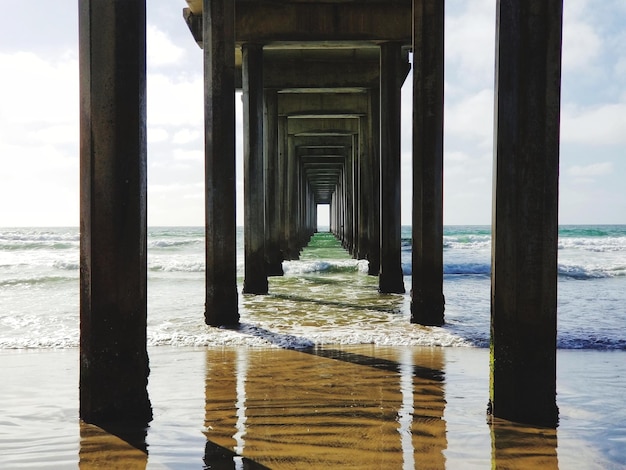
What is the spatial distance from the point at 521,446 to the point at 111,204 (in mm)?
2105

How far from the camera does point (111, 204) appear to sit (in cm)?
278

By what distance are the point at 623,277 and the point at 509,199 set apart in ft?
41.2

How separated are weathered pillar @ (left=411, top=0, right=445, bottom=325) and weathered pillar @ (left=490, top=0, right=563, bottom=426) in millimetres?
3082

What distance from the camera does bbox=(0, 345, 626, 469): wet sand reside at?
2.45 meters

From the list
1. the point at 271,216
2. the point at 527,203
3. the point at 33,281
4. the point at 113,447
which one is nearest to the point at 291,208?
the point at 271,216

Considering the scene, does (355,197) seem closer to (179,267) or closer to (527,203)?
(179,267)

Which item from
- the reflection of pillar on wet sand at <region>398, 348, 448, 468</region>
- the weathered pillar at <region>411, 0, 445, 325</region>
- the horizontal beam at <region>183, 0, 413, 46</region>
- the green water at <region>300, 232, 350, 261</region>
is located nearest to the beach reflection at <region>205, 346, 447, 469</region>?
the reflection of pillar on wet sand at <region>398, 348, 448, 468</region>

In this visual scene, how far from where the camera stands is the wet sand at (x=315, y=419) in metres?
Answer: 2.45

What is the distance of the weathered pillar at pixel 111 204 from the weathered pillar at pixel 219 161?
121 inches

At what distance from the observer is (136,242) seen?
2836 mm

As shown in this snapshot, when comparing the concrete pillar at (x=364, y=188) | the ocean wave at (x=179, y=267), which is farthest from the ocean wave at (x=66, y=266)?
the concrete pillar at (x=364, y=188)

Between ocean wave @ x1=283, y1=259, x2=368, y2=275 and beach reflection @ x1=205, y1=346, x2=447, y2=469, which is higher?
beach reflection @ x1=205, y1=346, x2=447, y2=469

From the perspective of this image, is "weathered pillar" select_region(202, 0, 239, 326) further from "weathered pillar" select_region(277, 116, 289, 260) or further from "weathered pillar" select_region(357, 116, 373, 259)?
"weathered pillar" select_region(277, 116, 289, 260)

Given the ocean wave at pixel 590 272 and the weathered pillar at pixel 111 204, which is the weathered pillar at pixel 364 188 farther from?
the weathered pillar at pixel 111 204
